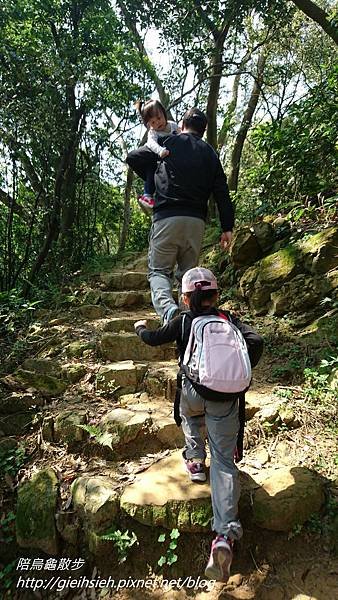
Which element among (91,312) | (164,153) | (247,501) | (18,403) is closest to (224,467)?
(247,501)

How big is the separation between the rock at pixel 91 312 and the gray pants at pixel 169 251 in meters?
2.21

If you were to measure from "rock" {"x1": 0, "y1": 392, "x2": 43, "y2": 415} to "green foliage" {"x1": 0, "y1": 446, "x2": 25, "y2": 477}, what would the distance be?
0.40 meters

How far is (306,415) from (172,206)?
1.94 metres

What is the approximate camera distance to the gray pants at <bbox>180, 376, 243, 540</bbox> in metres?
2.11

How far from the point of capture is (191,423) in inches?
103

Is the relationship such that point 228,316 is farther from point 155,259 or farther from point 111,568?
point 111,568

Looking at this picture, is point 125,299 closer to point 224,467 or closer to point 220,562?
point 224,467

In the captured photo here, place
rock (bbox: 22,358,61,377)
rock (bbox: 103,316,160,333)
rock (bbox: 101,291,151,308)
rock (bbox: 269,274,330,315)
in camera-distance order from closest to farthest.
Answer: rock (bbox: 22,358,61,377) < rock (bbox: 269,274,330,315) < rock (bbox: 103,316,160,333) < rock (bbox: 101,291,151,308)

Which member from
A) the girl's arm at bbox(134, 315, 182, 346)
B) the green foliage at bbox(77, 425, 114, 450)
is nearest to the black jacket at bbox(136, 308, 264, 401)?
the girl's arm at bbox(134, 315, 182, 346)

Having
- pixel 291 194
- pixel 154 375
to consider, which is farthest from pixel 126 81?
pixel 154 375

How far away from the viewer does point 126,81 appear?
27.5ft

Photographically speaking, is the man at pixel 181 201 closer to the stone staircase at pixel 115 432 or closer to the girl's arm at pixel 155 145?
the girl's arm at pixel 155 145

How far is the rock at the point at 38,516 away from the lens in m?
2.67

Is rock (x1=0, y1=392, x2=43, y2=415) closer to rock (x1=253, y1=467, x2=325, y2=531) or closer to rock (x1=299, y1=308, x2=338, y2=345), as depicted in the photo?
rock (x1=253, y1=467, x2=325, y2=531)
